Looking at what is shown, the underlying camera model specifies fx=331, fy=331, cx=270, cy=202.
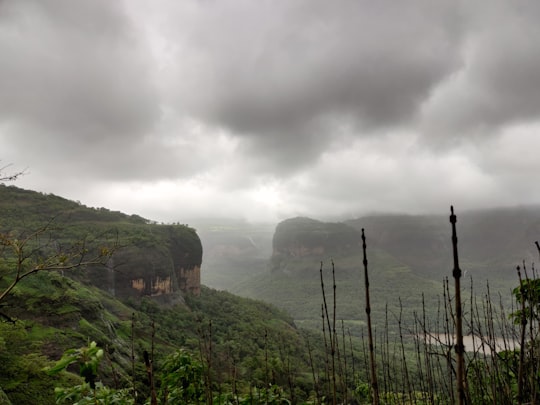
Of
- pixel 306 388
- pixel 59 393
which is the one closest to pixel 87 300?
pixel 306 388

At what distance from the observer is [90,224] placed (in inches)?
3066

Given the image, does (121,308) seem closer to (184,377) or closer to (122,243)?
(122,243)

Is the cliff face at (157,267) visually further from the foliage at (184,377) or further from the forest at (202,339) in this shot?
the foliage at (184,377)

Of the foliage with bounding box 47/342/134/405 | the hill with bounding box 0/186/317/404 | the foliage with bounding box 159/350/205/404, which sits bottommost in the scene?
the hill with bounding box 0/186/317/404

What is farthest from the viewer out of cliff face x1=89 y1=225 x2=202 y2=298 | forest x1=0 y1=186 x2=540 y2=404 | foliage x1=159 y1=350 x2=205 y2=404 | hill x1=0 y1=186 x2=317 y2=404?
cliff face x1=89 y1=225 x2=202 y2=298

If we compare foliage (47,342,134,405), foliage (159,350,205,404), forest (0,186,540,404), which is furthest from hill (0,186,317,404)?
foliage (47,342,134,405)

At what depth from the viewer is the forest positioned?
3268 mm

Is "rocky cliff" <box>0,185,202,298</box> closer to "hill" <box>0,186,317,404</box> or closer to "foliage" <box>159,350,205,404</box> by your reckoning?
"hill" <box>0,186,317,404</box>

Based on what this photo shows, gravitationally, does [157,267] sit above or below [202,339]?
below

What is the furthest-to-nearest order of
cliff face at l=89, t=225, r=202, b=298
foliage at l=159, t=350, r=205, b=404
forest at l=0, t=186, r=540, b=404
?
cliff face at l=89, t=225, r=202, b=298 → foliage at l=159, t=350, r=205, b=404 → forest at l=0, t=186, r=540, b=404

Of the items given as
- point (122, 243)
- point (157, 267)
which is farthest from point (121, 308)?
point (157, 267)

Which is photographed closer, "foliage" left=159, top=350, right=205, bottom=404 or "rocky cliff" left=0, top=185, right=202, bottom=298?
"foliage" left=159, top=350, right=205, bottom=404

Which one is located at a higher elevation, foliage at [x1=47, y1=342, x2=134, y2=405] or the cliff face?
foliage at [x1=47, y1=342, x2=134, y2=405]

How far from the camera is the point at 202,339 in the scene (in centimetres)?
789
